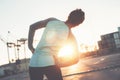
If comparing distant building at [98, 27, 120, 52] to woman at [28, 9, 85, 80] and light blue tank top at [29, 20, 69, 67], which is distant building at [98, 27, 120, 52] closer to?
woman at [28, 9, 85, 80]

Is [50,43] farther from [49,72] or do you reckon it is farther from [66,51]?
[49,72]

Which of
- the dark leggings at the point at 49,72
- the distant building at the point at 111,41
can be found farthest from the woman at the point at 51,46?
the distant building at the point at 111,41

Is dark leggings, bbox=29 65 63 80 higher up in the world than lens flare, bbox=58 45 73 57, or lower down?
lower down

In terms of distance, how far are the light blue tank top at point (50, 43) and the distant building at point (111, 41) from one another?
85.5 metres

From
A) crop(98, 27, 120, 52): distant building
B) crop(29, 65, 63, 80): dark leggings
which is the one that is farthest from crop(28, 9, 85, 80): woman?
crop(98, 27, 120, 52): distant building

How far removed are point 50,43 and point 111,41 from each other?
3584 inches

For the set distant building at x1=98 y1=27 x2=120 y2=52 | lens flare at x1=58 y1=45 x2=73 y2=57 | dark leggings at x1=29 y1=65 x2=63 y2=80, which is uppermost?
distant building at x1=98 y1=27 x2=120 y2=52

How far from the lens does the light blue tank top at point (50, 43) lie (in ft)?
9.86

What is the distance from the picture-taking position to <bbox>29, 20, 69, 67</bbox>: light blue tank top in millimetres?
3006

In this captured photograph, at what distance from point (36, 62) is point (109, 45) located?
93538mm

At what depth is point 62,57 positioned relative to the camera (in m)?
2.99

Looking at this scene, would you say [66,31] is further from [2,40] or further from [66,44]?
[2,40]

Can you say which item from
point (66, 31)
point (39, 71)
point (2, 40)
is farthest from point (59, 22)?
point (2, 40)

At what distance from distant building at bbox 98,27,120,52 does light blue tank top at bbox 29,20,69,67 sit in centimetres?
8554
